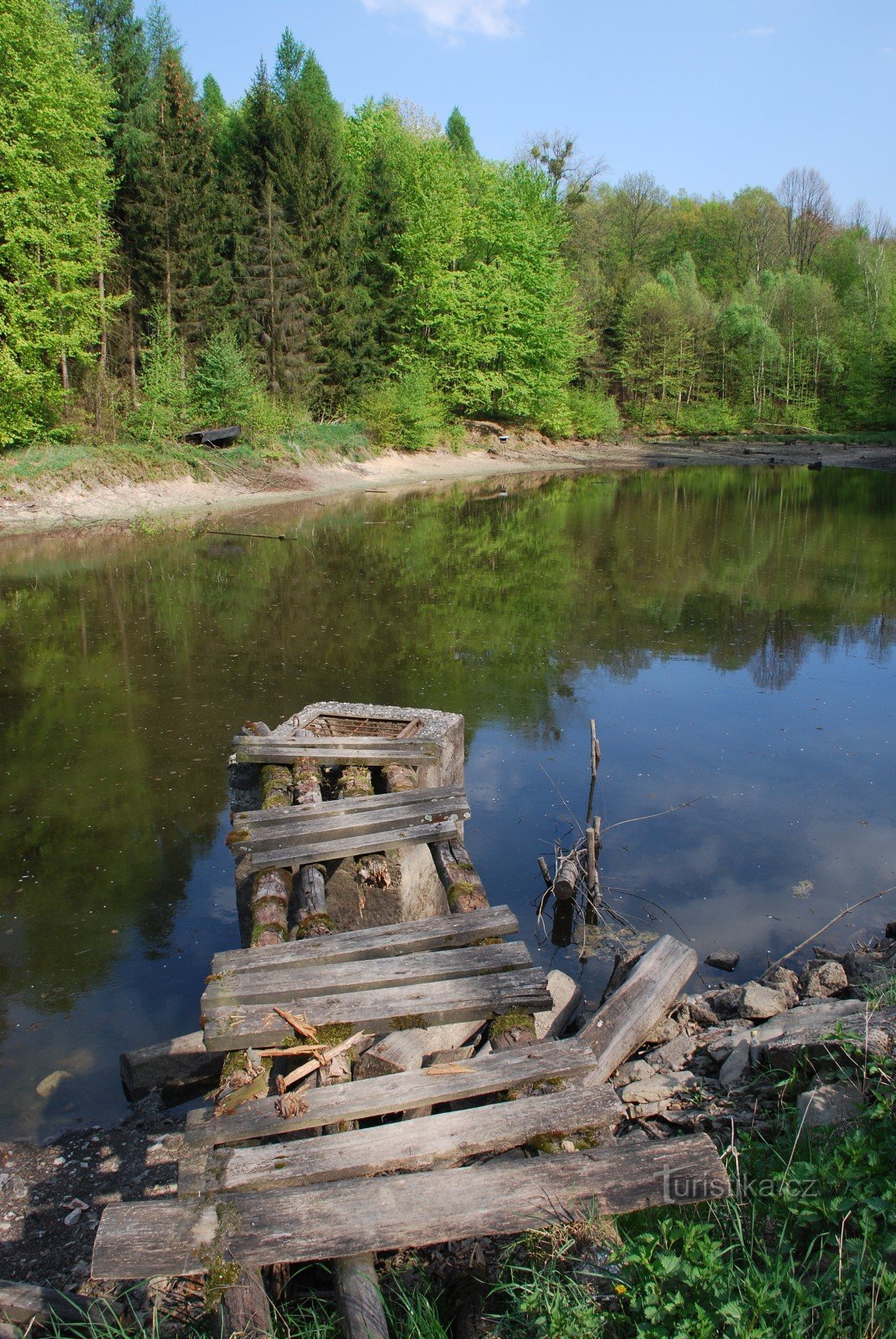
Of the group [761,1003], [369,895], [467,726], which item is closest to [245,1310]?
[369,895]

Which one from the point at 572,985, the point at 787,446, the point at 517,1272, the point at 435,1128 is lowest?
the point at 572,985

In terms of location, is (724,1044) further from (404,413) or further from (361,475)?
(404,413)

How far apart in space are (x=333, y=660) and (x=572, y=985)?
786cm

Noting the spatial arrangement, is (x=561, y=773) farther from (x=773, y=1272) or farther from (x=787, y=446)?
(x=787, y=446)

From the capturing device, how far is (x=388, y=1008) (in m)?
4.01

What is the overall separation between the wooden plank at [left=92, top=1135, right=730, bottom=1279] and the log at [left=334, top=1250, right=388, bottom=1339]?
0.24 ft

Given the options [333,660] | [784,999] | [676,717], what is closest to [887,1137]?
[784,999]

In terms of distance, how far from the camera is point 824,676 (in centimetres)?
1277

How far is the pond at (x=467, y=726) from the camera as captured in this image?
21.2 ft

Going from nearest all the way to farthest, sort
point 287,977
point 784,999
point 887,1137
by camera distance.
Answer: point 887,1137 → point 287,977 → point 784,999

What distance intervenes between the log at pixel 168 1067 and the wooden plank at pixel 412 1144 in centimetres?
188

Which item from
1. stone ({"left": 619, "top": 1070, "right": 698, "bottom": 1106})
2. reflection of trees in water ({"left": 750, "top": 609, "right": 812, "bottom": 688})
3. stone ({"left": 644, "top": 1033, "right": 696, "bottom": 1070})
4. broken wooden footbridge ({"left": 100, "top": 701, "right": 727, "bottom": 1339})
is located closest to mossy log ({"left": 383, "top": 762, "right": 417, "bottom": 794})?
broken wooden footbridge ({"left": 100, "top": 701, "right": 727, "bottom": 1339})

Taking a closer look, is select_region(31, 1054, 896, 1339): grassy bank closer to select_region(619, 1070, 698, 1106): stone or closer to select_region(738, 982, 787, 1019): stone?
select_region(619, 1070, 698, 1106): stone

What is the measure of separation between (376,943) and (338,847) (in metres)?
1.10
